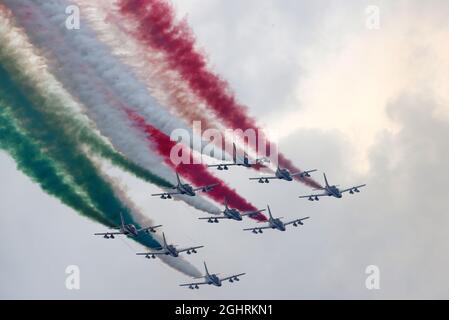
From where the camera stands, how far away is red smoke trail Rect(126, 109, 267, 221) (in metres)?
64.8

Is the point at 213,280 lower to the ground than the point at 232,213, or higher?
lower

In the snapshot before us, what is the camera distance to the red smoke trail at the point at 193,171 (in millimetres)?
64819

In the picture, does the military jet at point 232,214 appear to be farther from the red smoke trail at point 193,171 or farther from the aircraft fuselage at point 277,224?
the aircraft fuselage at point 277,224

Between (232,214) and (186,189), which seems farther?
(232,214)

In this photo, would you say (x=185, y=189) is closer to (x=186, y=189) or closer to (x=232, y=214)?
(x=186, y=189)

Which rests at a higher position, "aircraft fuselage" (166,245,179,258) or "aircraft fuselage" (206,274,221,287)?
"aircraft fuselage" (166,245,179,258)

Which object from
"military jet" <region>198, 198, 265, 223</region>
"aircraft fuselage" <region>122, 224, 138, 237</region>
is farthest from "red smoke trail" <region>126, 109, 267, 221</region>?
"aircraft fuselage" <region>122, 224, 138, 237</region>

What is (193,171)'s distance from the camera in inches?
2813

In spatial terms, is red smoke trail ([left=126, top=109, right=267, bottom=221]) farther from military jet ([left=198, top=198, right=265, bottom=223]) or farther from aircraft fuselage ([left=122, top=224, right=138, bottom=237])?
aircraft fuselage ([left=122, top=224, right=138, bottom=237])

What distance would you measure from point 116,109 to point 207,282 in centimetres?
2659

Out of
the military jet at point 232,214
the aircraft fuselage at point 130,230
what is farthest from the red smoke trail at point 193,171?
the aircraft fuselage at point 130,230

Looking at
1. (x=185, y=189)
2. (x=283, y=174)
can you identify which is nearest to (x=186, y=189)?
(x=185, y=189)

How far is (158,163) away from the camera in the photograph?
66875 millimetres
